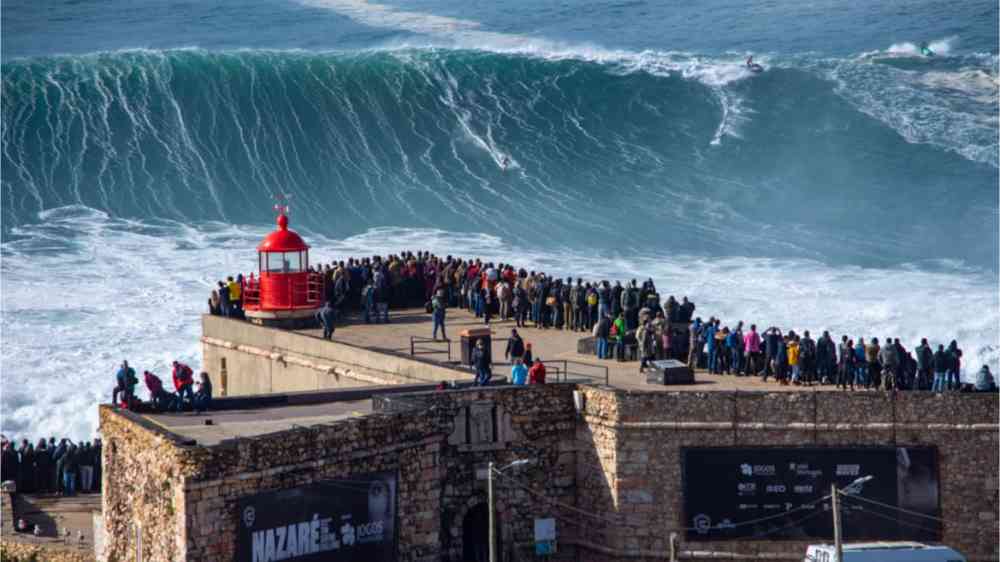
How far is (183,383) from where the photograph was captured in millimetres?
38000

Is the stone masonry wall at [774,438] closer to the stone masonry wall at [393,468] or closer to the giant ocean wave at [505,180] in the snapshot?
the stone masonry wall at [393,468]

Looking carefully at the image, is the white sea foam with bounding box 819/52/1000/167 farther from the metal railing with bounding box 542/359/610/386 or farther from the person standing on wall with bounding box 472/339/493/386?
the person standing on wall with bounding box 472/339/493/386

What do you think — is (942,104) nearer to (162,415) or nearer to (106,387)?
(106,387)

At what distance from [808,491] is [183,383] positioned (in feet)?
32.8

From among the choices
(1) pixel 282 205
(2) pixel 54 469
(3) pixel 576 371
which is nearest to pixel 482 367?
(3) pixel 576 371

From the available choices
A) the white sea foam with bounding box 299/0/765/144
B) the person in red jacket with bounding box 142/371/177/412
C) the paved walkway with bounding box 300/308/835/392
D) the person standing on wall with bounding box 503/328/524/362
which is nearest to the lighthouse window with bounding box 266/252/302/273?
the paved walkway with bounding box 300/308/835/392

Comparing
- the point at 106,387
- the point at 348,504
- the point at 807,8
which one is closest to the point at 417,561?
the point at 348,504

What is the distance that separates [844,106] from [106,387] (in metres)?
34.2

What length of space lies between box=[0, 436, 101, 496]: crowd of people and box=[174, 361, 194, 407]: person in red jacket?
242 inches

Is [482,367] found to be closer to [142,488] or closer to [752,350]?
[752,350]

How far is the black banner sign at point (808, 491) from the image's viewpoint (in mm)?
36781

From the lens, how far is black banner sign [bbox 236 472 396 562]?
112ft

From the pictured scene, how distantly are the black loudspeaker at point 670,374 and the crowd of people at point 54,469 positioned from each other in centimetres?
1100

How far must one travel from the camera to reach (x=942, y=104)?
81750mm
